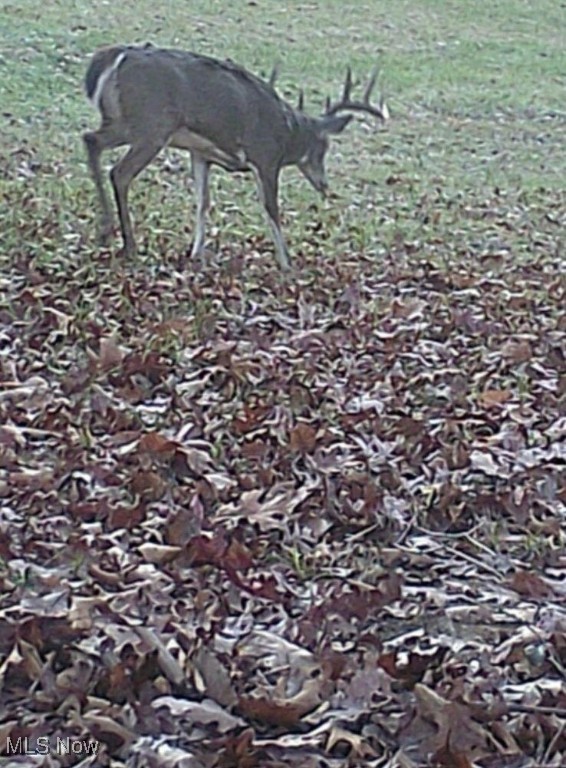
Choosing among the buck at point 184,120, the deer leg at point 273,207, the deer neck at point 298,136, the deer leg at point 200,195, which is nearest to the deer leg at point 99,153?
the buck at point 184,120

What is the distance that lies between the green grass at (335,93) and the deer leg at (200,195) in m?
0.17

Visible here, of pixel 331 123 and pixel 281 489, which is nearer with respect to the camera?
pixel 281 489

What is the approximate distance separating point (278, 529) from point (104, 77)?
5320mm

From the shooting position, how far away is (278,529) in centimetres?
429

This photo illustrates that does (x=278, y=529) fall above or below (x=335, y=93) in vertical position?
above

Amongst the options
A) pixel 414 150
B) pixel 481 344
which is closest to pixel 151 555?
pixel 481 344

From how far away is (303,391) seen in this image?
18.7ft

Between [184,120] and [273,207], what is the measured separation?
0.82 meters
